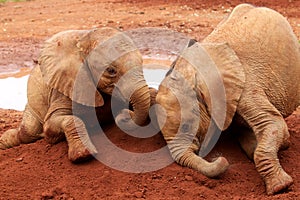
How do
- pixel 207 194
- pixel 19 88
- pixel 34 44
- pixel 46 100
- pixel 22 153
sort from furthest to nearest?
pixel 34 44, pixel 19 88, pixel 46 100, pixel 22 153, pixel 207 194

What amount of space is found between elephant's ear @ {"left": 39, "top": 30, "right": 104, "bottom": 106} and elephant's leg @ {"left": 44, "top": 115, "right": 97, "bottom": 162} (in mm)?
222

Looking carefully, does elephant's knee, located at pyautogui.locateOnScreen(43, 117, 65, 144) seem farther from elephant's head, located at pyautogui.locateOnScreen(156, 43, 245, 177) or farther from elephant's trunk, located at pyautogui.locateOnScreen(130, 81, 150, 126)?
elephant's head, located at pyautogui.locateOnScreen(156, 43, 245, 177)

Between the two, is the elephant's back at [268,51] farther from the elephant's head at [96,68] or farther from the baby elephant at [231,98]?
the elephant's head at [96,68]

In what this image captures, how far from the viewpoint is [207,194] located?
4.34m

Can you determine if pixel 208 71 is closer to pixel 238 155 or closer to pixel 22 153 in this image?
pixel 238 155

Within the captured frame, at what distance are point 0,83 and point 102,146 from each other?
5988 millimetres

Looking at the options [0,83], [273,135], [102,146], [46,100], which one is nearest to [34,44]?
[0,83]

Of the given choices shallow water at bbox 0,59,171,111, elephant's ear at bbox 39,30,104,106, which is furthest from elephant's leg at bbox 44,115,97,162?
shallow water at bbox 0,59,171,111

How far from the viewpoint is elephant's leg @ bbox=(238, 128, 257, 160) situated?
4.78 m

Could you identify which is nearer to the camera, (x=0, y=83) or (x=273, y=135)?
(x=273, y=135)

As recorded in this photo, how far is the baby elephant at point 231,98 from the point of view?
4.50 metres

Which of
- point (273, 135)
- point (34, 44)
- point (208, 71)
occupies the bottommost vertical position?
point (34, 44)

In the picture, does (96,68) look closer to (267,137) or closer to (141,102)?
(141,102)

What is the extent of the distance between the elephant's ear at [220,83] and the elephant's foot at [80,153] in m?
0.99
